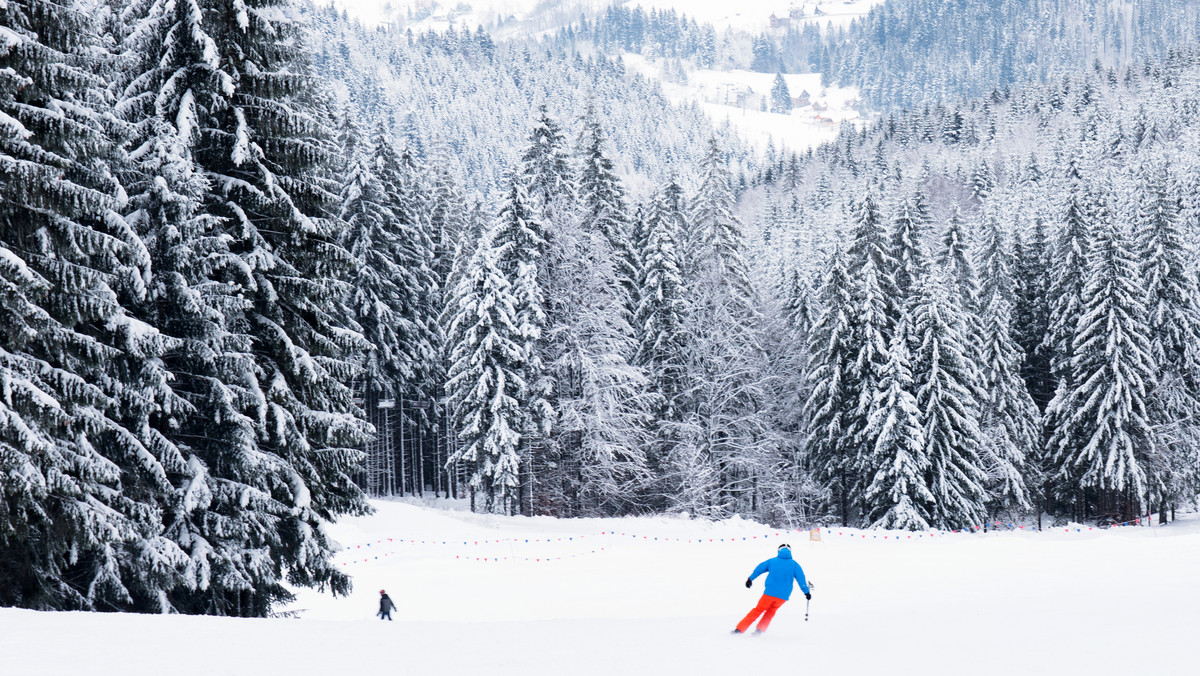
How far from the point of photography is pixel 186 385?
1516 centimetres

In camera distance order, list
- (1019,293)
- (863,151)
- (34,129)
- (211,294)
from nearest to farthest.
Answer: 1. (34,129)
2. (211,294)
3. (1019,293)
4. (863,151)

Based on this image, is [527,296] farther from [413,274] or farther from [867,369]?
[867,369]

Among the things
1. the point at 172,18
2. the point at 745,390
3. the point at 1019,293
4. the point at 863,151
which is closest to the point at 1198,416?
the point at 1019,293

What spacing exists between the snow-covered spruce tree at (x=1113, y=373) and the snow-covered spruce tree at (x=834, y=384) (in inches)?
404

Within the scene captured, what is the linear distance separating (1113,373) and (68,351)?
134 feet

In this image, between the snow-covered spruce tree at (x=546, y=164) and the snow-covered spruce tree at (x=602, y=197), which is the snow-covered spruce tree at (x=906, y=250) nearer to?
the snow-covered spruce tree at (x=602, y=197)

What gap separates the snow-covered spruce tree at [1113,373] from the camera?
3997cm

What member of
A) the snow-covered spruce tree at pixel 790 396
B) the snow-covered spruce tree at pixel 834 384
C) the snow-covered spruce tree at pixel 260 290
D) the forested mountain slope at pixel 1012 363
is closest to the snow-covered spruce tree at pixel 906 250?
the forested mountain slope at pixel 1012 363

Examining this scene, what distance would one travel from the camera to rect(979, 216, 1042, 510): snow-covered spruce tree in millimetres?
42469

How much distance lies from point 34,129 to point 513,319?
82.1ft

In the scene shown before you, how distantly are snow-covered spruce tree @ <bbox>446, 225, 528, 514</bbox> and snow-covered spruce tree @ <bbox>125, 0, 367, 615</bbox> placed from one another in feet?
64.1

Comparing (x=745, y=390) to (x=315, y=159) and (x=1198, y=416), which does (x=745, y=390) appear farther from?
(x=315, y=159)

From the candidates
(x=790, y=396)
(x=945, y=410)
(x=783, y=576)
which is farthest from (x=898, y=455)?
(x=783, y=576)

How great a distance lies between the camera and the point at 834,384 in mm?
40844
